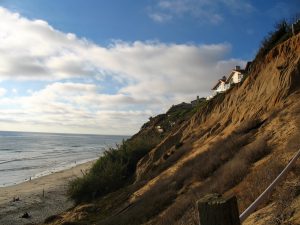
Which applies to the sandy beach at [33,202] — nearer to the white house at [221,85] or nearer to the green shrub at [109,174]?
the green shrub at [109,174]

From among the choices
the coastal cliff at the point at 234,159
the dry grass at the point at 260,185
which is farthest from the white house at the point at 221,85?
the dry grass at the point at 260,185

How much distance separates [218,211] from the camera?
10.2 feet

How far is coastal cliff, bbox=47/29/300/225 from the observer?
7.86 m

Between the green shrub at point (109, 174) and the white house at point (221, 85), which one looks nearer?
the green shrub at point (109, 174)

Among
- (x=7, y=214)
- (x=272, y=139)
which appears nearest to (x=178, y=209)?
(x=272, y=139)

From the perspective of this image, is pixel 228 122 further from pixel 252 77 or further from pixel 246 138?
pixel 246 138

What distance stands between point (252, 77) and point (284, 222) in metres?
19.1

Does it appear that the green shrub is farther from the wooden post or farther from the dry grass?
the wooden post

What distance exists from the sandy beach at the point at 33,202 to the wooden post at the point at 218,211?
2256cm

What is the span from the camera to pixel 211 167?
1437cm

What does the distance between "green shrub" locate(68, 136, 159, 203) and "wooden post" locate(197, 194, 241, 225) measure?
22.2 metres

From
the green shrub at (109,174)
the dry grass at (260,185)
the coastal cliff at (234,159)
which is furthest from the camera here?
the green shrub at (109,174)

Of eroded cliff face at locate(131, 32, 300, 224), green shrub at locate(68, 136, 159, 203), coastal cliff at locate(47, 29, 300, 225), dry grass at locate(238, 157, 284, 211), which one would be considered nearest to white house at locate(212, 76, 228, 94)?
green shrub at locate(68, 136, 159, 203)

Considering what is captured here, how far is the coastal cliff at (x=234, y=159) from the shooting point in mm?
7864
